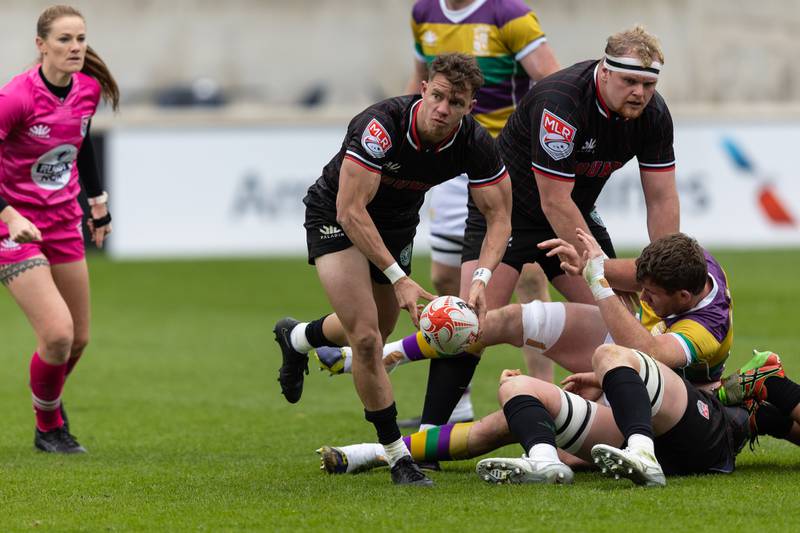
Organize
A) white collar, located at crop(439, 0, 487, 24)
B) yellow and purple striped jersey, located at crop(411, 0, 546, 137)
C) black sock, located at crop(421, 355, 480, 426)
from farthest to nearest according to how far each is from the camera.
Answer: white collar, located at crop(439, 0, 487, 24)
yellow and purple striped jersey, located at crop(411, 0, 546, 137)
black sock, located at crop(421, 355, 480, 426)

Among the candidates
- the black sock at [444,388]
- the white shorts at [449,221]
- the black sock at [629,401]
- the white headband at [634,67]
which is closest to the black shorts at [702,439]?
the black sock at [629,401]

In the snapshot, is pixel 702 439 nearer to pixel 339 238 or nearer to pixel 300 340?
pixel 339 238

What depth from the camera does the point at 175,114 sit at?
2291 centimetres

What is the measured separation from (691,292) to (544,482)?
104 centimetres

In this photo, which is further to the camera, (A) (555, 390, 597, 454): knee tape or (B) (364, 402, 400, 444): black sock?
(B) (364, 402, 400, 444): black sock

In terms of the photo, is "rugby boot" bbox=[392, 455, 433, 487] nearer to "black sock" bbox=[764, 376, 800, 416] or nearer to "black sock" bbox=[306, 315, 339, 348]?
"black sock" bbox=[306, 315, 339, 348]

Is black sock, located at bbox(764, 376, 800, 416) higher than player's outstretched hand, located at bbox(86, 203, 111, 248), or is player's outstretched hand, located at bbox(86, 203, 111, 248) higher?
player's outstretched hand, located at bbox(86, 203, 111, 248)

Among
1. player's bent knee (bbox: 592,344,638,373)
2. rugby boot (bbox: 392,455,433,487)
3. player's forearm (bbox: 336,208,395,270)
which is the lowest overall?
rugby boot (bbox: 392,455,433,487)

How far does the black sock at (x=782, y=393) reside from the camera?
5.88 metres

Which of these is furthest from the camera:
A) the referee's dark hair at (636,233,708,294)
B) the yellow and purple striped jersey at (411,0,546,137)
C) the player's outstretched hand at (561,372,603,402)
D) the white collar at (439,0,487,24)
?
the white collar at (439,0,487,24)

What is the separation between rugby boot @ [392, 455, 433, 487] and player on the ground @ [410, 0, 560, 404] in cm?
201

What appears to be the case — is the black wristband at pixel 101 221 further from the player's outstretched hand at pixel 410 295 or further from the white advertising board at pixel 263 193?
the white advertising board at pixel 263 193

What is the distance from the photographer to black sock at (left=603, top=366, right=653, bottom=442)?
17.7 ft

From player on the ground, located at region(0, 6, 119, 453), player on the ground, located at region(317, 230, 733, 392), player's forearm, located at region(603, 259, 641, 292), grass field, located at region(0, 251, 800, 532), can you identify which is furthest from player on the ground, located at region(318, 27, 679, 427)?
player on the ground, located at region(0, 6, 119, 453)
